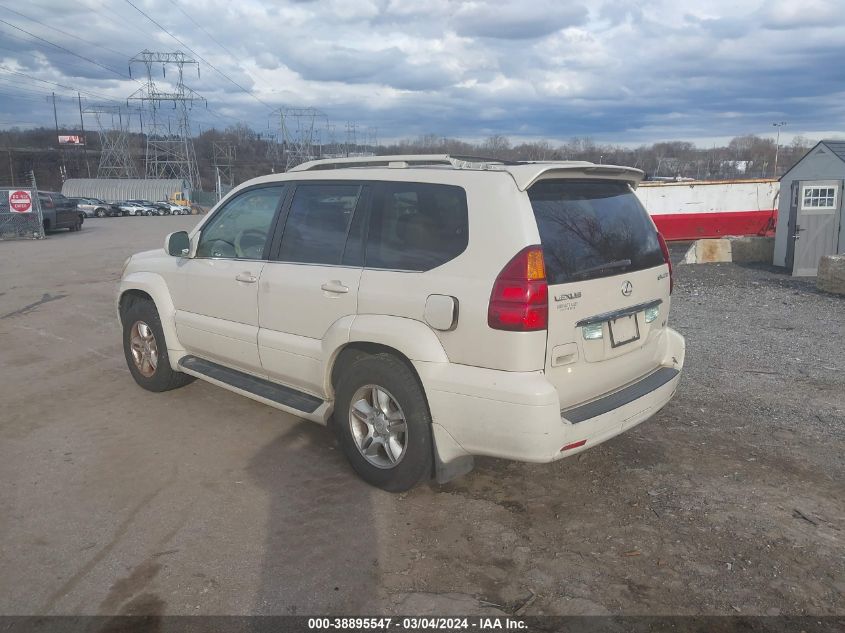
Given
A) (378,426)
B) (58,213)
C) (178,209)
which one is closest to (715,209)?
(378,426)

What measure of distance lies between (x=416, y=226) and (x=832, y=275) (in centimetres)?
980

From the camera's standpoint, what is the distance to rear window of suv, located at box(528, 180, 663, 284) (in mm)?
3461

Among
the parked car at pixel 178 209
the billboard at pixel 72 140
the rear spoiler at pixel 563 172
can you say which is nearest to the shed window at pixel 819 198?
the rear spoiler at pixel 563 172

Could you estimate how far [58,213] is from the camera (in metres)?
29.4

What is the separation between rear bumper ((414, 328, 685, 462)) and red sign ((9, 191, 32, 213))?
27.7 meters

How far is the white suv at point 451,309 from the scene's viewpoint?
3.33 m

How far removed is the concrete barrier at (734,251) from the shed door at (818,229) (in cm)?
261

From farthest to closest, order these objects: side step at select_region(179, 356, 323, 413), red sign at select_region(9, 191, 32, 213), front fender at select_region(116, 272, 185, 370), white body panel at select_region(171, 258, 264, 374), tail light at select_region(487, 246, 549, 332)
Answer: red sign at select_region(9, 191, 32, 213)
front fender at select_region(116, 272, 185, 370)
white body panel at select_region(171, 258, 264, 374)
side step at select_region(179, 356, 323, 413)
tail light at select_region(487, 246, 549, 332)

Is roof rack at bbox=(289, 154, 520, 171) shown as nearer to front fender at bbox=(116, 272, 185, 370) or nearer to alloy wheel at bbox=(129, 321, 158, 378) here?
front fender at bbox=(116, 272, 185, 370)

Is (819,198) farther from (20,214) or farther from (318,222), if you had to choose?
(20,214)

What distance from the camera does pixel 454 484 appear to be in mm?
4098

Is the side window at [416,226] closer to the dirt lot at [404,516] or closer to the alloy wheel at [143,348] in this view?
the dirt lot at [404,516]

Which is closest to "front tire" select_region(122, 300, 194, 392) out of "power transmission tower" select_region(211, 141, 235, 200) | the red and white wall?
the red and white wall

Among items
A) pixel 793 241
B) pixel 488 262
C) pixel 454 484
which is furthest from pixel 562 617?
pixel 793 241
